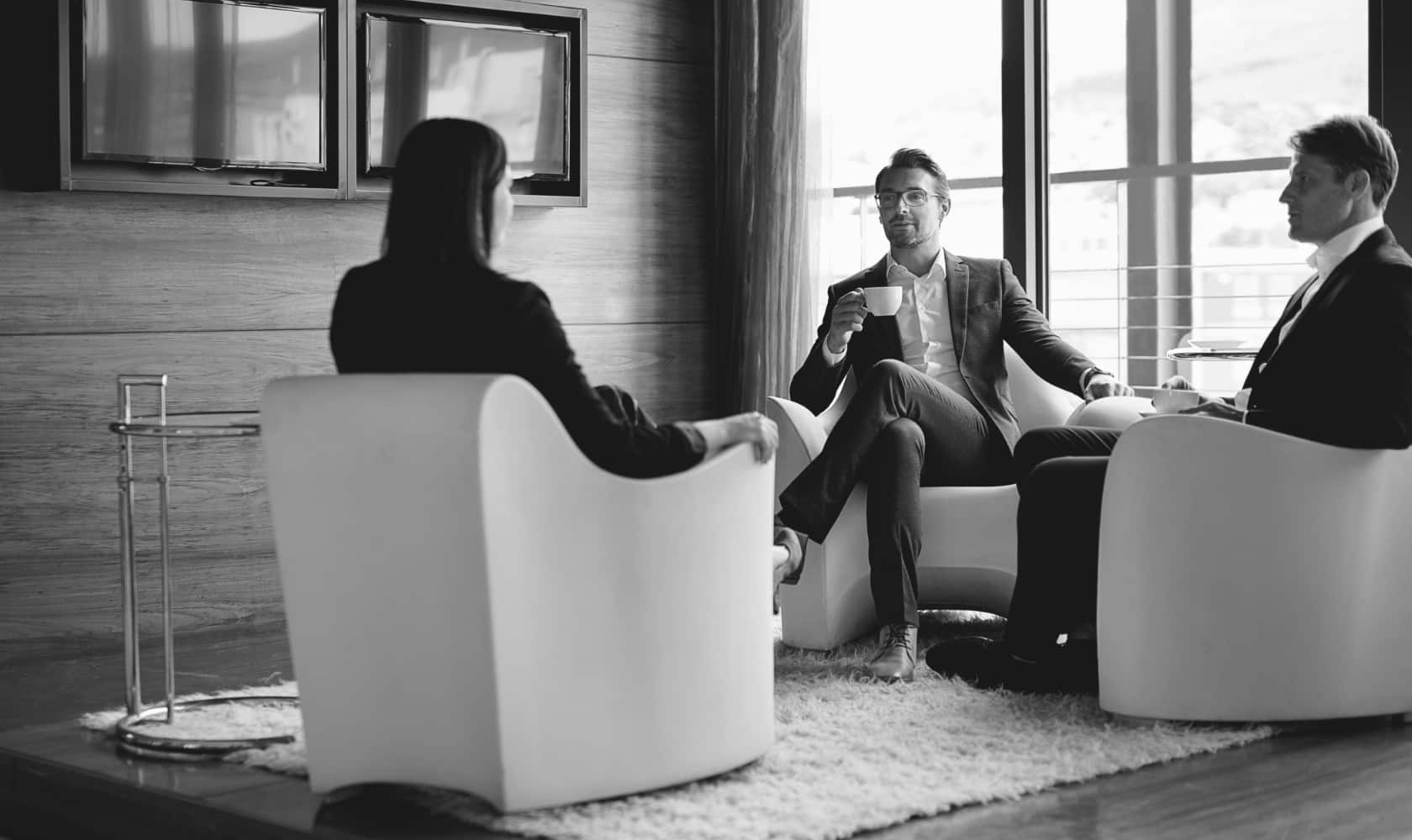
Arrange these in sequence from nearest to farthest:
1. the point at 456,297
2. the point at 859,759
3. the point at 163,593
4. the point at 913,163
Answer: the point at 456,297, the point at 859,759, the point at 163,593, the point at 913,163

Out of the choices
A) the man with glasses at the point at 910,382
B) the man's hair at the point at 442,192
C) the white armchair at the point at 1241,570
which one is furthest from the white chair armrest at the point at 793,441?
the man's hair at the point at 442,192

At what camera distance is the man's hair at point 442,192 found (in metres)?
2.47

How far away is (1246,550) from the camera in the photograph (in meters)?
3.08

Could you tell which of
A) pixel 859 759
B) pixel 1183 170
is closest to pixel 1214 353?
pixel 859 759

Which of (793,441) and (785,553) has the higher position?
(793,441)

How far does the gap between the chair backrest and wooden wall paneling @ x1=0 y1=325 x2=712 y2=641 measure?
5.10 feet

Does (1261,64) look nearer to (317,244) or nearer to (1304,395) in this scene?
(317,244)

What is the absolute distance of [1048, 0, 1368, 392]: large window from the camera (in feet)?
32.8

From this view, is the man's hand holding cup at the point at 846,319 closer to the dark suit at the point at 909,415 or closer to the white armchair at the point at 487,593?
the dark suit at the point at 909,415

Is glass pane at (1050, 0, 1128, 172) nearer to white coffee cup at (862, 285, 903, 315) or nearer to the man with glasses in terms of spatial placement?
the man with glasses

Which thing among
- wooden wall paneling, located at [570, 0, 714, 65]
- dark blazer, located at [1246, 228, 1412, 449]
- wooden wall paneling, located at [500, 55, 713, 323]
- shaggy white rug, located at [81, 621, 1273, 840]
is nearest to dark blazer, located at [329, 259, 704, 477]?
shaggy white rug, located at [81, 621, 1273, 840]

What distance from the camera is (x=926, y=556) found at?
3.92 metres

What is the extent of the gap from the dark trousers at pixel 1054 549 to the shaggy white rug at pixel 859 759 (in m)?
0.19

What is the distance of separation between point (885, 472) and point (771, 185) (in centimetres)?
215
